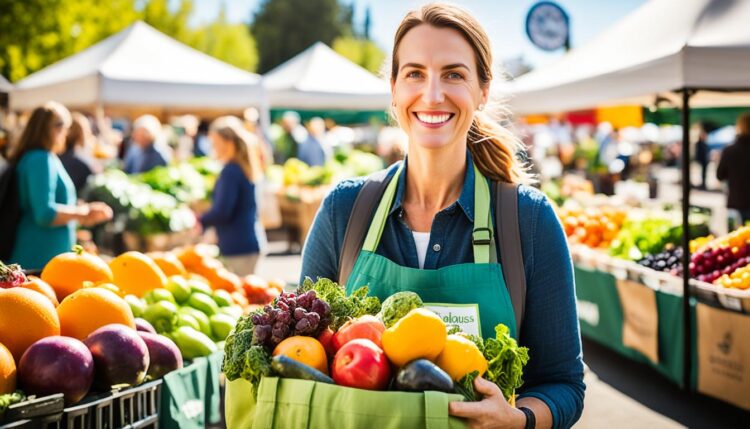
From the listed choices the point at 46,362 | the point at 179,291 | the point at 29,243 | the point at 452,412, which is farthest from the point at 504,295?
the point at 29,243

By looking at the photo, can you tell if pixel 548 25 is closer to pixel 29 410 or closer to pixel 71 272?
pixel 71 272

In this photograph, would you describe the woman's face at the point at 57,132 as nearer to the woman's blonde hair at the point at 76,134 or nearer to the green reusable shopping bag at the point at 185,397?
the woman's blonde hair at the point at 76,134

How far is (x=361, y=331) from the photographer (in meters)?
1.72

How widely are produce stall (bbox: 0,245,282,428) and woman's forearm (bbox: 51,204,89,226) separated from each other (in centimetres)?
169

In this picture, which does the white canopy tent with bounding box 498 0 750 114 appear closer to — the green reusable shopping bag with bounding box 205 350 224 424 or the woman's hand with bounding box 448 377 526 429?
the green reusable shopping bag with bounding box 205 350 224 424

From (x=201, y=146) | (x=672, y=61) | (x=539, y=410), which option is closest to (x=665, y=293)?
(x=672, y=61)

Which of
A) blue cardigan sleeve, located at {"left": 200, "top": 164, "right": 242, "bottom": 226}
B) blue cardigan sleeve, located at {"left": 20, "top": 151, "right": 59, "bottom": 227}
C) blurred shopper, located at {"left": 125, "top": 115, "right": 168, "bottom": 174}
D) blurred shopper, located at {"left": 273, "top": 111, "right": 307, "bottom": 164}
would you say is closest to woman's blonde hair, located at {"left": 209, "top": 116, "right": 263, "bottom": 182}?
blue cardigan sleeve, located at {"left": 200, "top": 164, "right": 242, "bottom": 226}

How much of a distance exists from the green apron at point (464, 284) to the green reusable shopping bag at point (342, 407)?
405 mm

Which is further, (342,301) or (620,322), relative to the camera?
(620,322)

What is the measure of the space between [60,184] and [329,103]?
833cm

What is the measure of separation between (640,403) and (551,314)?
4144 millimetres

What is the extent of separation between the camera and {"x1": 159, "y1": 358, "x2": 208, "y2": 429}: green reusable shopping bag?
2.62m

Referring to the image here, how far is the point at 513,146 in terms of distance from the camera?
2350 mm

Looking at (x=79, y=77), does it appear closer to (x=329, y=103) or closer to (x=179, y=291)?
(x=329, y=103)
